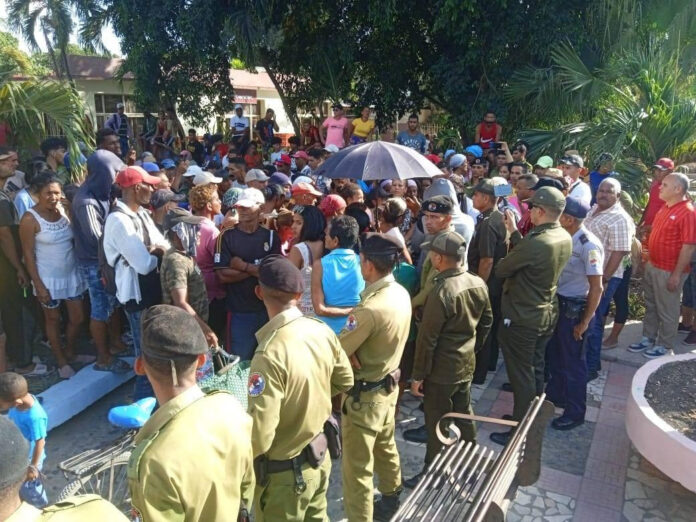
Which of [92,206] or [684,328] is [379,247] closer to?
[92,206]

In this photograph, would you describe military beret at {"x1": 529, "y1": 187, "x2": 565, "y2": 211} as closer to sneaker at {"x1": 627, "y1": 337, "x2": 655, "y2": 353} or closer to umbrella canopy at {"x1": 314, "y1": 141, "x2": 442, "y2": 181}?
umbrella canopy at {"x1": 314, "y1": 141, "x2": 442, "y2": 181}

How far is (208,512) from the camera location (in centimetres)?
180

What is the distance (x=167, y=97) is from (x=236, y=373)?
13.9 m

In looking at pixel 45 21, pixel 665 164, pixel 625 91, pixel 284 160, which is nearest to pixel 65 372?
pixel 284 160

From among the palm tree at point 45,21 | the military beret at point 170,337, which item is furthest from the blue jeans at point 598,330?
the palm tree at point 45,21

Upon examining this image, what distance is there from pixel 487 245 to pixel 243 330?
209cm

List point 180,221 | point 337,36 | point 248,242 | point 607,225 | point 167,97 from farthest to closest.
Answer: point 167,97 → point 337,36 → point 607,225 → point 248,242 → point 180,221

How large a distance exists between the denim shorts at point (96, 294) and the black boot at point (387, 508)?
2.81 m

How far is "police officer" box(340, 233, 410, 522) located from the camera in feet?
9.91

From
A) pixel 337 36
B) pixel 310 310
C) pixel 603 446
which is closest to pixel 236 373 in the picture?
pixel 310 310

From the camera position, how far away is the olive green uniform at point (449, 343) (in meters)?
3.46

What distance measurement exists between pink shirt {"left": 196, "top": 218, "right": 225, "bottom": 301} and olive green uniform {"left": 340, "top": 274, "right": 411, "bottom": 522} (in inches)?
63.5

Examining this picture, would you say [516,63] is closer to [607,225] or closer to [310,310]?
[607,225]

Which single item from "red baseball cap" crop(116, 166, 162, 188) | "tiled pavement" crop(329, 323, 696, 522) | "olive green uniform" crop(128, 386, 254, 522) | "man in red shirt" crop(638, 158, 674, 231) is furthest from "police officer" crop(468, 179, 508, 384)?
"olive green uniform" crop(128, 386, 254, 522)
